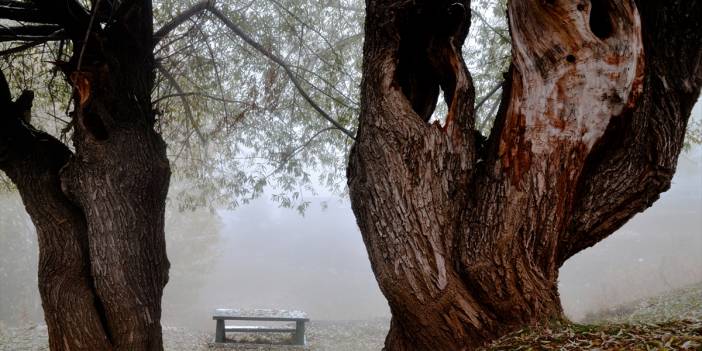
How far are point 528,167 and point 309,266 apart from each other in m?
33.6

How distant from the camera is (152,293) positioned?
10.2ft

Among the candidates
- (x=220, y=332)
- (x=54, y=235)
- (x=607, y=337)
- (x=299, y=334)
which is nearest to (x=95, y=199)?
(x=54, y=235)

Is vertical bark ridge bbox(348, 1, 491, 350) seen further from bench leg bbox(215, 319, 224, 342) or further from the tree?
→ bench leg bbox(215, 319, 224, 342)

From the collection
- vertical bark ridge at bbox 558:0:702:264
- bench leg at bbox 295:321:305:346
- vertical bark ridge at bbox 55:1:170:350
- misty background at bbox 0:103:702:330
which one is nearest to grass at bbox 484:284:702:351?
vertical bark ridge at bbox 558:0:702:264

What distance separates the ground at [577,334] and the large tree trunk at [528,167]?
14 cm

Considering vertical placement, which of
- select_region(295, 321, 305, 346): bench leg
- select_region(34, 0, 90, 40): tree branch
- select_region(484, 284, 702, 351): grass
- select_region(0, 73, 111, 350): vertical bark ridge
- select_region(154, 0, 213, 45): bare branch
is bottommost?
select_region(295, 321, 305, 346): bench leg

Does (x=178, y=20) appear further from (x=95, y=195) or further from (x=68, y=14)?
A: (x=95, y=195)

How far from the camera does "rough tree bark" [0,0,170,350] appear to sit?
2.92 m

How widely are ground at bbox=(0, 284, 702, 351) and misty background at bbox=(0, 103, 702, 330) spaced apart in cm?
321

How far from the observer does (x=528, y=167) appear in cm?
205

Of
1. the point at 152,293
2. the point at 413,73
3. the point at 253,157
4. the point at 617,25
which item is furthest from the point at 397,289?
the point at 253,157

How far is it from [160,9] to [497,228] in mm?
4853

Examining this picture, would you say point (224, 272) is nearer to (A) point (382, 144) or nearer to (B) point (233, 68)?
(B) point (233, 68)

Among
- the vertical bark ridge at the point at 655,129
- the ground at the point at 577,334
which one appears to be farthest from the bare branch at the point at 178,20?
the ground at the point at 577,334
